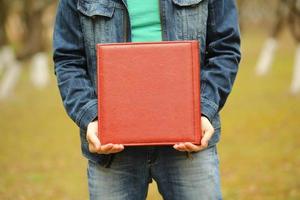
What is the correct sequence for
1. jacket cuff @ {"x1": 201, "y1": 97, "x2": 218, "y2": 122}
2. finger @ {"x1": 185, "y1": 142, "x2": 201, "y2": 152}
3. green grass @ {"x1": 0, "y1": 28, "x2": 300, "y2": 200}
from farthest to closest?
green grass @ {"x1": 0, "y1": 28, "x2": 300, "y2": 200} → jacket cuff @ {"x1": 201, "y1": 97, "x2": 218, "y2": 122} → finger @ {"x1": 185, "y1": 142, "x2": 201, "y2": 152}

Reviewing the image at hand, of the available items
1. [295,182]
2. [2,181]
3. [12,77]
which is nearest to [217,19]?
[295,182]

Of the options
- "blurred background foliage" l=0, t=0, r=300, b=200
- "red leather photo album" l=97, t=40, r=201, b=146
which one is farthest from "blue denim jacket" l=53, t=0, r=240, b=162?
"blurred background foliage" l=0, t=0, r=300, b=200

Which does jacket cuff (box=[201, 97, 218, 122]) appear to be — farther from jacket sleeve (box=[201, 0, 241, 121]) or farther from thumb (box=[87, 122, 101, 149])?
thumb (box=[87, 122, 101, 149])

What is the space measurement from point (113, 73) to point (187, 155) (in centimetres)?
45

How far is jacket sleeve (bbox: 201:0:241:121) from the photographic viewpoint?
264 cm

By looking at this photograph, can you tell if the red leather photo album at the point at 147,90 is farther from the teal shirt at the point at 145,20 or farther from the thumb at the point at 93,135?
the teal shirt at the point at 145,20

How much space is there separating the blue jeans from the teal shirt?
Result: 46 centimetres

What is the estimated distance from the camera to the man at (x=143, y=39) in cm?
264

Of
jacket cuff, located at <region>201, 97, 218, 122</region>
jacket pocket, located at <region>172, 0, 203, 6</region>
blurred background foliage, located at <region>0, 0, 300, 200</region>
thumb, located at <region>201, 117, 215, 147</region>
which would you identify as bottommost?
blurred background foliage, located at <region>0, 0, 300, 200</region>

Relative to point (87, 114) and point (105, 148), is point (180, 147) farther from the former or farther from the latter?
point (87, 114)

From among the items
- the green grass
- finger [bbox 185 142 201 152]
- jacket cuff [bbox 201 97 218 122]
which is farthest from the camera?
the green grass

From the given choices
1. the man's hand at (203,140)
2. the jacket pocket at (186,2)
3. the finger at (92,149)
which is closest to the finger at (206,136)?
the man's hand at (203,140)

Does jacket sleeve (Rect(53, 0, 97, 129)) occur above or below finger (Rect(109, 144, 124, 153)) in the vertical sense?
above

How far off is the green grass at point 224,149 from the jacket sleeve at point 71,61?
182 inches
